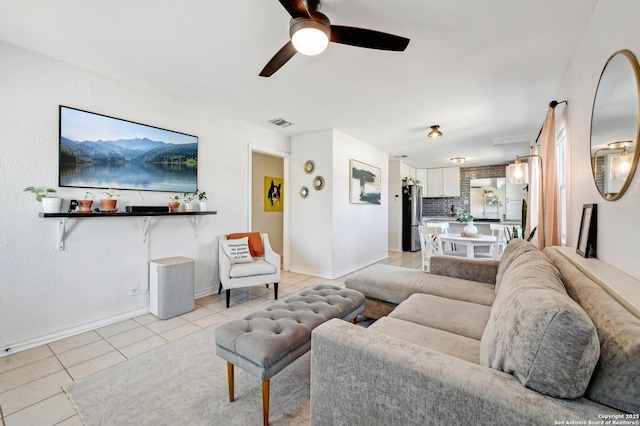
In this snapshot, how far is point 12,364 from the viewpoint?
78.6 inches

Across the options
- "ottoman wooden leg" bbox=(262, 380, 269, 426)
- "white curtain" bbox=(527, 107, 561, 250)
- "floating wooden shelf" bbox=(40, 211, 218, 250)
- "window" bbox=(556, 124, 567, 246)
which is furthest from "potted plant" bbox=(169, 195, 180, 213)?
"window" bbox=(556, 124, 567, 246)

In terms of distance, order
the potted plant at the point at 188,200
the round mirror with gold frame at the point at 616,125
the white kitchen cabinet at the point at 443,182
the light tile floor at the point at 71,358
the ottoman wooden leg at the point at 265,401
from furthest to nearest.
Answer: the white kitchen cabinet at the point at 443,182, the potted plant at the point at 188,200, the light tile floor at the point at 71,358, the ottoman wooden leg at the point at 265,401, the round mirror with gold frame at the point at 616,125

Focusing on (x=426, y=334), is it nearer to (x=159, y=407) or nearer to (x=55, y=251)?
(x=159, y=407)

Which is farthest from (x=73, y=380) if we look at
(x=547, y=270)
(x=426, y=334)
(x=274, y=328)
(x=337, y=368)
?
(x=547, y=270)

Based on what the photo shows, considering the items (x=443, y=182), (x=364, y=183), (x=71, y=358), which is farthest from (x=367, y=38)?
(x=443, y=182)

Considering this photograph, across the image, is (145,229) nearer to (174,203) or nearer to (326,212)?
(174,203)

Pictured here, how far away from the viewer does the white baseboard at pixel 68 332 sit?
2164 millimetres

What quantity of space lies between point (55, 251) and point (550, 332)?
3410 millimetres

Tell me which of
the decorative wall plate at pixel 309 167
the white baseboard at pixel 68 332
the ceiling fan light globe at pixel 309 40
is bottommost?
the white baseboard at pixel 68 332

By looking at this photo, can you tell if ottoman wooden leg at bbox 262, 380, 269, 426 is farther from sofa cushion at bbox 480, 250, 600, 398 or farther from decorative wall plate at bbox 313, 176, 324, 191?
decorative wall plate at bbox 313, 176, 324, 191

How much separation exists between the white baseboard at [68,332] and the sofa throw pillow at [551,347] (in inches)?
Answer: 129

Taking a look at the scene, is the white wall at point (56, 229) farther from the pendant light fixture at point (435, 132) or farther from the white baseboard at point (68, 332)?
the pendant light fixture at point (435, 132)

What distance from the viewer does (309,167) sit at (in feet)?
14.9

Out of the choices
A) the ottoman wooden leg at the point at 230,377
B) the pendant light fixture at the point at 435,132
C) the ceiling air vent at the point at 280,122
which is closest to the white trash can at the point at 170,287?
the ottoman wooden leg at the point at 230,377
